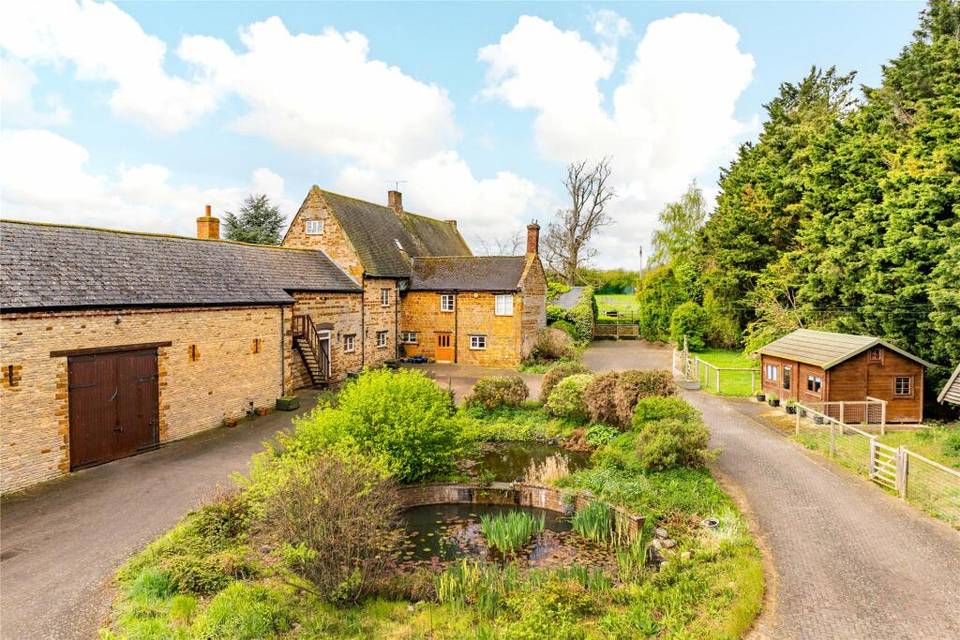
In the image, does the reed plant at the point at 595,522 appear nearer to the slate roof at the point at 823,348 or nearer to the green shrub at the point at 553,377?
the green shrub at the point at 553,377

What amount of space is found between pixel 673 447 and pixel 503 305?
1843cm

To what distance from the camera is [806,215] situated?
33750 millimetres

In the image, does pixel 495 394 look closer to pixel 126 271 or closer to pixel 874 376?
pixel 126 271

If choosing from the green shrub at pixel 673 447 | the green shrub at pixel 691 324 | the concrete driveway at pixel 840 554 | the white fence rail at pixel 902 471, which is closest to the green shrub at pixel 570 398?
the green shrub at pixel 673 447

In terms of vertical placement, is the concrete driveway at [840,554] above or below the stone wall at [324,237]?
below

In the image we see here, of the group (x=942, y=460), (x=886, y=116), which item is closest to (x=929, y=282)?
(x=942, y=460)

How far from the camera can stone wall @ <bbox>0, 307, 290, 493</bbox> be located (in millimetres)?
12562

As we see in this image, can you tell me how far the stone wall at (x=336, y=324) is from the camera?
23703 mm

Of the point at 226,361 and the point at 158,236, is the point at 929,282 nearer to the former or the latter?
the point at 226,361

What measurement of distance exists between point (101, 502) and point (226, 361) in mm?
7134

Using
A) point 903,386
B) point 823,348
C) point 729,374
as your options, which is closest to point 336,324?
point 823,348

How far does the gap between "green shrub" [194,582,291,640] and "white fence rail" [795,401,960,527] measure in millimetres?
12966

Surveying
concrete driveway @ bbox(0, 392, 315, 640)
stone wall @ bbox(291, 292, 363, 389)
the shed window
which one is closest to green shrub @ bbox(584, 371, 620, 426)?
the shed window

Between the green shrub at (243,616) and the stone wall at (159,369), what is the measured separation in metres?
7.91
